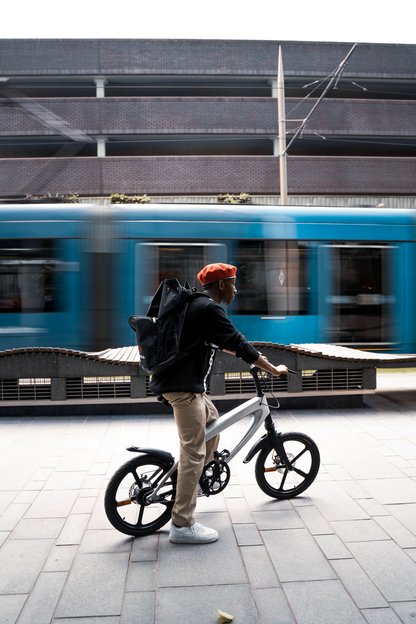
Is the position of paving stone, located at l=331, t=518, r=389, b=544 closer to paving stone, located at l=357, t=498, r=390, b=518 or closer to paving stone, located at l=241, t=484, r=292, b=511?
paving stone, located at l=357, t=498, r=390, b=518

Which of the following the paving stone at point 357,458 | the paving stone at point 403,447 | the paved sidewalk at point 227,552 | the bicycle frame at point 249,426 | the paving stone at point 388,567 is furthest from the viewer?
the paving stone at point 403,447

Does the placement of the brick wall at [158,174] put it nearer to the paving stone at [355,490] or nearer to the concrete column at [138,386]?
the concrete column at [138,386]

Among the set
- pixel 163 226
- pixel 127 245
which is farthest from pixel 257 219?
pixel 127 245

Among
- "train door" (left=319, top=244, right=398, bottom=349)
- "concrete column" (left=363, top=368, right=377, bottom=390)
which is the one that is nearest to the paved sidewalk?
"concrete column" (left=363, top=368, right=377, bottom=390)

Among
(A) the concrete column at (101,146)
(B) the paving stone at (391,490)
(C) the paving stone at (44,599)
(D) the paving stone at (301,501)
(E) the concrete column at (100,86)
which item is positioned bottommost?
(D) the paving stone at (301,501)

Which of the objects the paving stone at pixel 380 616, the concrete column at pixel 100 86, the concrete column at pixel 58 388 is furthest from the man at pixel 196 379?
the concrete column at pixel 100 86

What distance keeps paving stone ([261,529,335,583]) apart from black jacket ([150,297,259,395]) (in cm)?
110

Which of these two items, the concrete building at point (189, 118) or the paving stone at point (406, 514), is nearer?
the paving stone at point (406, 514)

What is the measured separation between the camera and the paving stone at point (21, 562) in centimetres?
280

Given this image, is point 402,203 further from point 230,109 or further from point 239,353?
point 239,353

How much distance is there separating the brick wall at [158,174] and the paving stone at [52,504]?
921 inches

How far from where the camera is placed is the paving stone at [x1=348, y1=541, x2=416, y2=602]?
2.72 metres

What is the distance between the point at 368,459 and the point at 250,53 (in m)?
27.2

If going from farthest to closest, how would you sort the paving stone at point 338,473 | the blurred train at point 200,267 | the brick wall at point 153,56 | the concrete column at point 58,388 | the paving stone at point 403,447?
1. the brick wall at point 153,56
2. the blurred train at point 200,267
3. the concrete column at point 58,388
4. the paving stone at point 403,447
5. the paving stone at point 338,473
